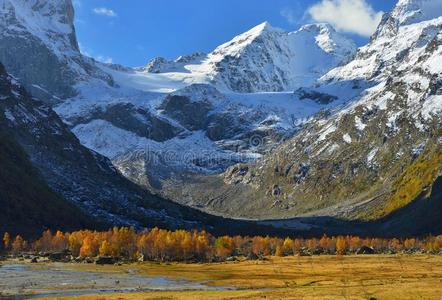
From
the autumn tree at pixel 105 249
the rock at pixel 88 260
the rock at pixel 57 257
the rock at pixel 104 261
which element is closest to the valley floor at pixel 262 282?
the rock at pixel 104 261

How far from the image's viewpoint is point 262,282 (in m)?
120

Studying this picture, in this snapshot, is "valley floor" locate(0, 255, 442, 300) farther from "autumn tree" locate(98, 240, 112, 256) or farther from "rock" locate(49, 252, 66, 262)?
"autumn tree" locate(98, 240, 112, 256)

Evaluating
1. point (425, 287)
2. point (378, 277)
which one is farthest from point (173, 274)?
point (425, 287)

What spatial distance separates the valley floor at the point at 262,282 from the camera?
89.1 m

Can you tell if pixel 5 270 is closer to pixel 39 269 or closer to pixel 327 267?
pixel 39 269

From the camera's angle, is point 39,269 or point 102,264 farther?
point 102,264

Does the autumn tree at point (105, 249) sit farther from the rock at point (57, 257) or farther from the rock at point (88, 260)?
the rock at point (88, 260)

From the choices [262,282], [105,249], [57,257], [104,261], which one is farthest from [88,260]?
[262,282]

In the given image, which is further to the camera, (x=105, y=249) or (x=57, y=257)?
(x=105, y=249)

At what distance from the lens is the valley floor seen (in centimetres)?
8912

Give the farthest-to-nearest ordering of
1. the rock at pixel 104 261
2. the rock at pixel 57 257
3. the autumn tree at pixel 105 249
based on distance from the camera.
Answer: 1. the autumn tree at pixel 105 249
2. the rock at pixel 57 257
3. the rock at pixel 104 261

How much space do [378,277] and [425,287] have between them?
30.0 metres

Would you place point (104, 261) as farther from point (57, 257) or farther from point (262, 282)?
point (262, 282)

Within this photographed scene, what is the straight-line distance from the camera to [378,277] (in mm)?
122250
